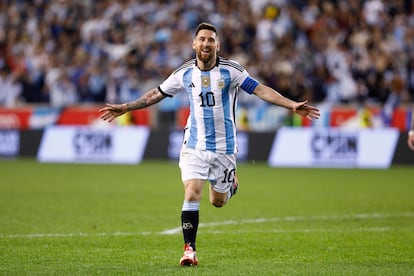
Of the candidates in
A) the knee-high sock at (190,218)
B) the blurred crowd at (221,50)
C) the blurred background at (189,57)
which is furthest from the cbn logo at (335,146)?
the knee-high sock at (190,218)

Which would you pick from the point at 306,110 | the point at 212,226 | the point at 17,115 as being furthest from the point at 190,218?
the point at 17,115

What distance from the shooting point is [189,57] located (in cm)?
2808

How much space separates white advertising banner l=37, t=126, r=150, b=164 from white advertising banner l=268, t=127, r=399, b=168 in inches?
153

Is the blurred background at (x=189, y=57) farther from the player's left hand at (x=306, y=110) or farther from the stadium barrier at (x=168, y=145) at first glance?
the player's left hand at (x=306, y=110)

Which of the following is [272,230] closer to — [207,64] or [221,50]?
[207,64]

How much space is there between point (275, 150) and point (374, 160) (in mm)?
2548

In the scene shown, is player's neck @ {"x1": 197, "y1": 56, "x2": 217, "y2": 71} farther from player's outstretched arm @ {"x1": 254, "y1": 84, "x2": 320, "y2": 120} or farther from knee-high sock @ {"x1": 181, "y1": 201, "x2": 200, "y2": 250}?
knee-high sock @ {"x1": 181, "y1": 201, "x2": 200, "y2": 250}

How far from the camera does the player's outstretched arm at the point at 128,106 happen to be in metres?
9.01

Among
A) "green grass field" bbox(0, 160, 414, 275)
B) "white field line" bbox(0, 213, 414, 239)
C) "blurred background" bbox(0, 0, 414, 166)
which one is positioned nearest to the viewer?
"green grass field" bbox(0, 160, 414, 275)

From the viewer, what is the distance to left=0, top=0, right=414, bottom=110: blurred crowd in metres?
27.0

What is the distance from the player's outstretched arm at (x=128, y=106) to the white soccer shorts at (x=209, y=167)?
607 mm

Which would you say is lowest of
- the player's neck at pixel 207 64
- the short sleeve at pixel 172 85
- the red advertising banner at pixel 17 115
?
the red advertising banner at pixel 17 115

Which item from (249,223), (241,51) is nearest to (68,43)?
(241,51)

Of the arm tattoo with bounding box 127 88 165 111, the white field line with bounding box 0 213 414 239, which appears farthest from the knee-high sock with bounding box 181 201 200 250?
the white field line with bounding box 0 213 414 239
